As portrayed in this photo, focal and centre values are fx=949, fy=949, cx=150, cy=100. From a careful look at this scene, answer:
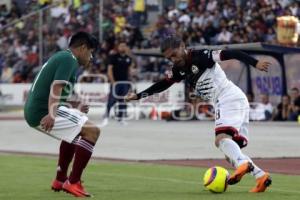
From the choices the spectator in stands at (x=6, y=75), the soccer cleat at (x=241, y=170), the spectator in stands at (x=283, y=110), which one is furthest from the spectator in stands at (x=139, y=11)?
the soccer cleat at (x=241, y=170)

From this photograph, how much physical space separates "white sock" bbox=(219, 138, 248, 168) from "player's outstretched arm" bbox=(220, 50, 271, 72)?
90 cm

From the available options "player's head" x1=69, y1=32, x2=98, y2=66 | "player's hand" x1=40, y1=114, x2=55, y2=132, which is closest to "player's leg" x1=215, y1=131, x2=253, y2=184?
"player's head" x1=69, y1=32, x2=98, y2=66

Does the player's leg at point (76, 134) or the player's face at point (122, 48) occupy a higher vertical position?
the player's face at point (122, 48)

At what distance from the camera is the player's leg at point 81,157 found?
32.3 ft

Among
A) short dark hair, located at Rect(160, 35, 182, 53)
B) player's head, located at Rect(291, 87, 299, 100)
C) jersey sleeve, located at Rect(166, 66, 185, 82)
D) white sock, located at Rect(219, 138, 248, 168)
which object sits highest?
short dark hair, located at Rect(160, 35, 182, 53)

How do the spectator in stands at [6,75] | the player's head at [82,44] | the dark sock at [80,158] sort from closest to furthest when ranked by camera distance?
the dark sock at [80,158]
the player's head at [82,44]
the spectator in stands at [6,75]

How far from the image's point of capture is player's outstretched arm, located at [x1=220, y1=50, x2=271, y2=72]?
386 inches

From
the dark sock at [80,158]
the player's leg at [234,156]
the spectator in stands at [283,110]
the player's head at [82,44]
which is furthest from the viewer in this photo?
the spectator in stands at [283,110]

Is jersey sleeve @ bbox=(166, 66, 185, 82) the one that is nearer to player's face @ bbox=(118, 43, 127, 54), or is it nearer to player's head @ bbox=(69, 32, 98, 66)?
player's head @ bbox=(69, 32, 98, 66)

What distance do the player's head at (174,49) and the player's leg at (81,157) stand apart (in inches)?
46.4

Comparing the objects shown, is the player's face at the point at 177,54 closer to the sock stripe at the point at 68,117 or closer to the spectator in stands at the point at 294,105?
the sock stripe at the point at 68,117

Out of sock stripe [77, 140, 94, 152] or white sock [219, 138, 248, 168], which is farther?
white sock [219, 138, 248, 168]

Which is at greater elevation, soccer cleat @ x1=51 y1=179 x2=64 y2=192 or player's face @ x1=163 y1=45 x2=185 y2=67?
player's face @ x1=163 y1=45 x2=185 y2=67

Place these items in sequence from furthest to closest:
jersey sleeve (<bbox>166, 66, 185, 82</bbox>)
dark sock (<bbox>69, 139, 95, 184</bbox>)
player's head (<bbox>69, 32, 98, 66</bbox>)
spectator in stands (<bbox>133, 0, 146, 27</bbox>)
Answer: spectator in stands (<bbox>133, 0, 146, 27</bbox>) < jersey sleeve (<bbox>166, 66, 185, 82</bbox>) < player's head (<bbox>69, 32, 98, 66</bbox>) < dark sock (<bbox>69, 139, 95, 184</bbox>)
